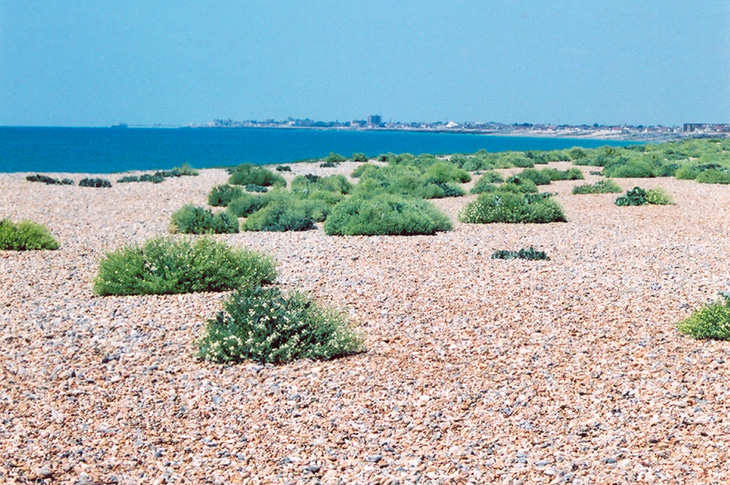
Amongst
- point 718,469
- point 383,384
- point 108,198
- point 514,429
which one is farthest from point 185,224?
point 718,469

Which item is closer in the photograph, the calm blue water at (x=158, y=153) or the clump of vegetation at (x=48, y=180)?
the clump of vegetation at (x=48, y=180)

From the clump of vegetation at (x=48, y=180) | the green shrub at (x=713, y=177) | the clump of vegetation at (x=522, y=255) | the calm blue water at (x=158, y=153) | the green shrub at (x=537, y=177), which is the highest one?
the clump of vegetation at (x=522, y=255)

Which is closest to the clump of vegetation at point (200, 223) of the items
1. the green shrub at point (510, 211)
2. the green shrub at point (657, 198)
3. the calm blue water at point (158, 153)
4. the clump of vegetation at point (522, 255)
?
the green shrub at point (510, 211)

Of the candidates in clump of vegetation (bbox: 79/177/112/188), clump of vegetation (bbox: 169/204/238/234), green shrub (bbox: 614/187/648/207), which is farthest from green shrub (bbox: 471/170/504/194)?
clump of vegetation (bbox: 79/177/112/188)

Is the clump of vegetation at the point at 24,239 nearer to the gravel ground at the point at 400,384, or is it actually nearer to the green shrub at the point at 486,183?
the gravel ground at the point at 400,384

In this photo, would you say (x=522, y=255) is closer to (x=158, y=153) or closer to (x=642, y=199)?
(x=642, y=199)

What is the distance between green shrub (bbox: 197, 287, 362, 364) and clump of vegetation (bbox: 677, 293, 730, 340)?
10.6 feet

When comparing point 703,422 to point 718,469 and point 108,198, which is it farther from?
point 108,198

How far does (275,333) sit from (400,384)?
136cm

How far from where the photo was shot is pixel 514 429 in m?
5.69

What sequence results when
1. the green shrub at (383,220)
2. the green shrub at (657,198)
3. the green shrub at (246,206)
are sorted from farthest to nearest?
the green shrub at (657,198), the green shrub at (246,206), the green shrub at (383,220)

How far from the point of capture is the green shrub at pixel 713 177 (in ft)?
93.5

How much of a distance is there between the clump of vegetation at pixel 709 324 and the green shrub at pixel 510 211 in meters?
9.01

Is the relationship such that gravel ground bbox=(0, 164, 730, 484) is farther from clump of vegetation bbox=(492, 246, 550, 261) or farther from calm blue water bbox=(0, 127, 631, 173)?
calm blue water bbox=(0, 127, 631, 173)
